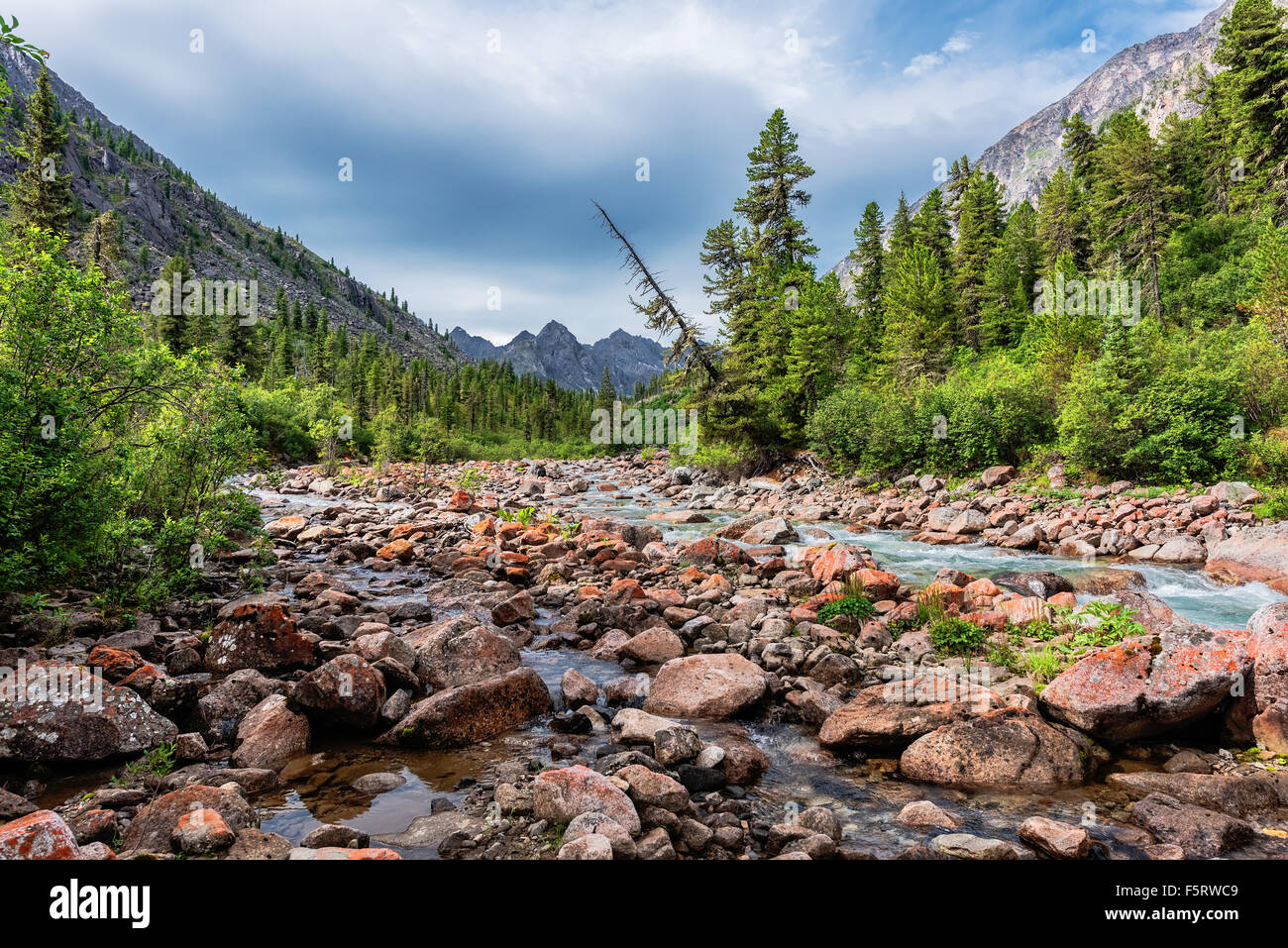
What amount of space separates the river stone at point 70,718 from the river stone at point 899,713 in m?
6.92

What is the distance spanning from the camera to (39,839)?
3312mm

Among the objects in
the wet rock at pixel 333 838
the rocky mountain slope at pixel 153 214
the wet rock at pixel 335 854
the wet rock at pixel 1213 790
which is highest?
the rocky mountain slope at pixel 153 214

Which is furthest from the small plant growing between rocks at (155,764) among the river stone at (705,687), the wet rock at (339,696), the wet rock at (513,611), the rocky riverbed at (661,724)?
the wet rock at (513,611)

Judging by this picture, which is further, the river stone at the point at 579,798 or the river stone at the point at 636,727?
the river stone at the point at 636,727

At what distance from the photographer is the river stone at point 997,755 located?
5.41m

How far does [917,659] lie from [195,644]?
34.0 feet

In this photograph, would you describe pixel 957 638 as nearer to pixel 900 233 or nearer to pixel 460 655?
pixel 460 655

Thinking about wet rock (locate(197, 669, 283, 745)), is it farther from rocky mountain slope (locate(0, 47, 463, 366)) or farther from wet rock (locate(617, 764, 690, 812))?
rocky mountain slope (locate(0, 47, 463, 366))

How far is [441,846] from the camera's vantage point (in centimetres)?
429

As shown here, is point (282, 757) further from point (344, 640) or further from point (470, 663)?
point (344, 640)

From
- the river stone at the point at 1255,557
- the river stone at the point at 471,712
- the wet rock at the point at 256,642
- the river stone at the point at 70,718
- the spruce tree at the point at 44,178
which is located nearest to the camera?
the river stone at the point at 70,718

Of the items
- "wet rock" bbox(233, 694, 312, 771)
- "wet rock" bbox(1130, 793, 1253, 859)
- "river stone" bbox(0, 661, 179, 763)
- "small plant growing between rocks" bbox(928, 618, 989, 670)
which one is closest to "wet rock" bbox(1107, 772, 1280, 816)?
"wet rock" bbox(1130, 793, 1253, 859)

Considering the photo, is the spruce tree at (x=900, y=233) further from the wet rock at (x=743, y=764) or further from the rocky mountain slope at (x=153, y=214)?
the rocky mountain slope at (x=153, y=214)
